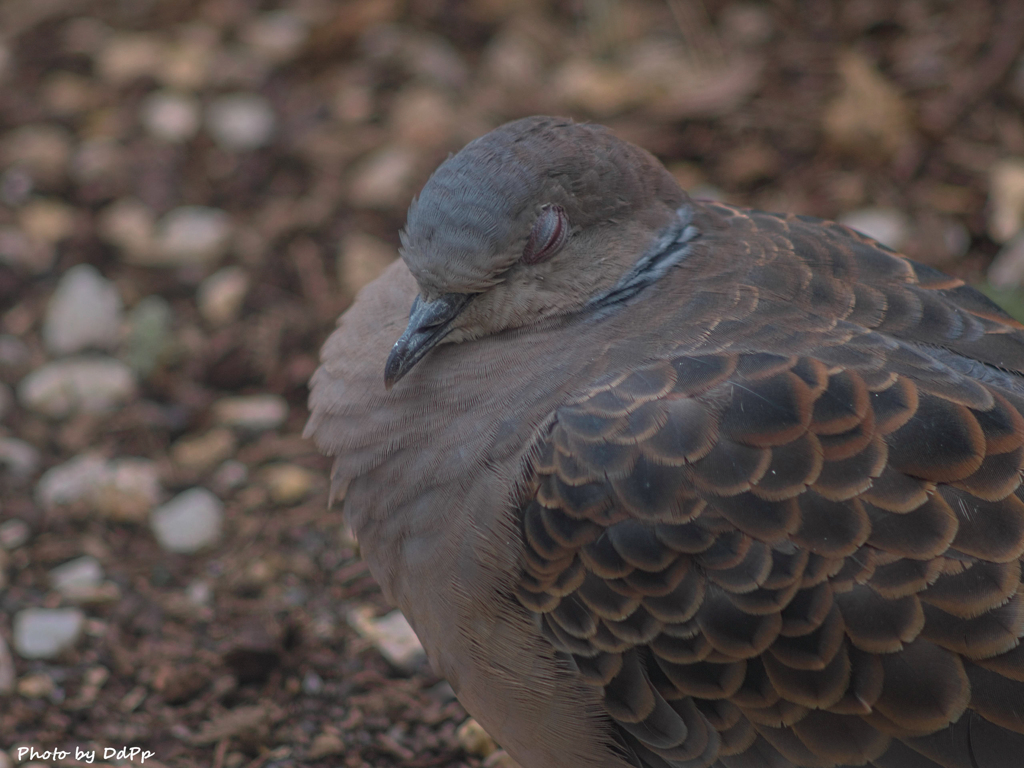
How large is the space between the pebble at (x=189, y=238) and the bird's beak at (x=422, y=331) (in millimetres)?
2475

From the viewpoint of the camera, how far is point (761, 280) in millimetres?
2938

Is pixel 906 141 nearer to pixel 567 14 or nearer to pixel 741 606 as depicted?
pixel 567 14

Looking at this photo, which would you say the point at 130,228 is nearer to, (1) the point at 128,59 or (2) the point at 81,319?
(2) the point at 81,319

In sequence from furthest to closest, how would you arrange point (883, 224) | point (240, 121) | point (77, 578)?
point (240, 121) → point (883, 224) → point (77, 578)

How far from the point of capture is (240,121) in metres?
5.52

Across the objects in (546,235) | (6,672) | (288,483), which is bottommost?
(288,483)

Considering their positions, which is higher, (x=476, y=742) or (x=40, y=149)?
(x=40, y=149)

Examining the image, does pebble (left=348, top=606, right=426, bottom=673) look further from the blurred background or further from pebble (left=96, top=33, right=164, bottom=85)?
pebble (left=96, top=33, right=164, bottom=85)

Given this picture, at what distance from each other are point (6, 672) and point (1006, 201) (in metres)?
4.31

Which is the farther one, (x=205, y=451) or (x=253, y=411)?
(x=253, y=411)

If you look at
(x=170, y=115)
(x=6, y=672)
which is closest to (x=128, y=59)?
(x=170, y=115)

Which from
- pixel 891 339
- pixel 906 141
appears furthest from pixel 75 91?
pixel 891 339

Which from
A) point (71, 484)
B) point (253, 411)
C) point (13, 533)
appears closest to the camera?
point (13, 533)

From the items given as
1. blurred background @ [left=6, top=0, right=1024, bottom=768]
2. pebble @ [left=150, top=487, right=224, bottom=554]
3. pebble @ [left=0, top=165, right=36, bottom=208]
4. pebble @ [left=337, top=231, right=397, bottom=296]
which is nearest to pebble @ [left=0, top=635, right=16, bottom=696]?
blurred background @ [left=6, top=0, right=1024, bottom=768]
